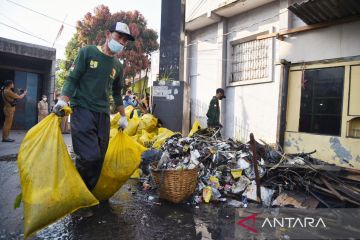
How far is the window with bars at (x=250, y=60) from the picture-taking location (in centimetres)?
841

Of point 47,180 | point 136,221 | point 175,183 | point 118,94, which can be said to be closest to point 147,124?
point 118,94

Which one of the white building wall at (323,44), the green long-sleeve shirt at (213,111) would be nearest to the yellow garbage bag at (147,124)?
the green long-sleeve shirt at (213,111)

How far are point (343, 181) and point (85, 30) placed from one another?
19029 millimetres

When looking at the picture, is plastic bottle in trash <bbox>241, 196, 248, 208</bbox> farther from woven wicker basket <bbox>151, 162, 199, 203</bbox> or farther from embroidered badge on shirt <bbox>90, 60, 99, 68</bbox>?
embroidered badge on shirt <bbox>90, 60, 99, 68</bbox>

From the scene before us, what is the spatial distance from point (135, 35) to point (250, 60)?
477 inches

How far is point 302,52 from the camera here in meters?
6.84

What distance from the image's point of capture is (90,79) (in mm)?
3139

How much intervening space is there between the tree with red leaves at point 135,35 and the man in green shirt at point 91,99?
54.3 feet

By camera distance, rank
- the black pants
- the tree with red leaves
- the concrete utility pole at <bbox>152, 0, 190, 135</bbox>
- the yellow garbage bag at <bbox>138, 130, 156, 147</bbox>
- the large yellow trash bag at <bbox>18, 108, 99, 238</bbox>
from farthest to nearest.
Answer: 1. the tree with red leaves
2. the concrete utility pole at <bbox>152, 0, 190, 135</bbox>
3. the yellow garbage bag at <bbox>138, 130, 156, 147</bbox>
4. the black pants
5. the large yellow trash bag at <bbox>18, 108, 99, 238</bbox>

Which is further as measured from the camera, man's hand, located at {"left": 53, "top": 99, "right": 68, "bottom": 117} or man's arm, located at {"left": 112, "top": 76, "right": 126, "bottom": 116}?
man's arm, located at {"left": 112, "top": 76, "right": 126, "bottom": 116}

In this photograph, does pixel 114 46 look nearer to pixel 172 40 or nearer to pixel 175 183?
pixel 175 183

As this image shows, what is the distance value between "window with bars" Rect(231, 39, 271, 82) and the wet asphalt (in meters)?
5.71

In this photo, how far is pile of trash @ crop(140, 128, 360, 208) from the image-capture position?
12.1 ft

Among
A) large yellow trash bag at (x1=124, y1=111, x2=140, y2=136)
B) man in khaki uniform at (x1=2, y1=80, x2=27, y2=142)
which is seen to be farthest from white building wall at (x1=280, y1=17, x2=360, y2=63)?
man in khaki uniform at (x1=2, y1=80, x2=27, y2=142)
